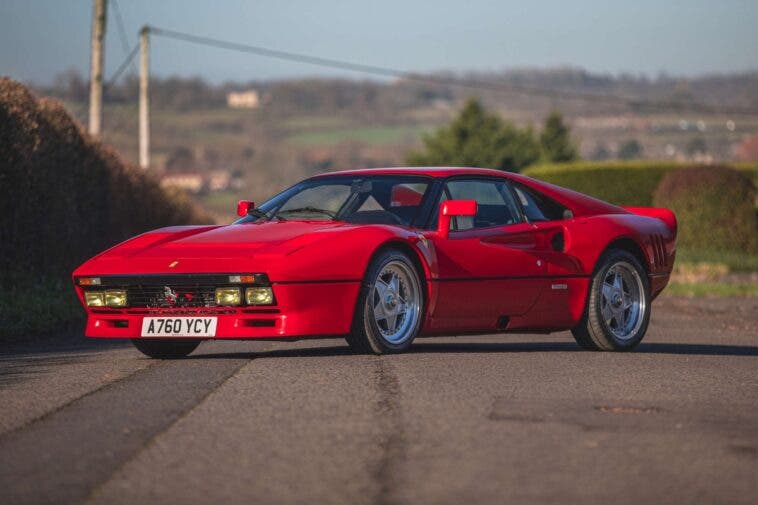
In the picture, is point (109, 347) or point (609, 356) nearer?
point (609, 356)

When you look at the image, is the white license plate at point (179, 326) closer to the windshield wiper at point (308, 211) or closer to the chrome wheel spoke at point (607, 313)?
the windshield wiper at point (308, 211)

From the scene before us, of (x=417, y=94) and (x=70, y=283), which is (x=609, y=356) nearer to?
(x=70, y=283)

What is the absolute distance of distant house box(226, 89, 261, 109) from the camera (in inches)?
5098

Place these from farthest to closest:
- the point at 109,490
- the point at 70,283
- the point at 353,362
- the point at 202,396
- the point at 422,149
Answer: the point at 422,149 < the point at 70,283 < the point at 353,362 < the point at 202,396 < the point at 109,490

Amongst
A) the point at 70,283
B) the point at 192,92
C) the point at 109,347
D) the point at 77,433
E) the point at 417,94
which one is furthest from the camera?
the point at 417,94

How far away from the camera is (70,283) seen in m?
17.3

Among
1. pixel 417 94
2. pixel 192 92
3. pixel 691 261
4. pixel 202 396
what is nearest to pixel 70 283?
pixel 202 396

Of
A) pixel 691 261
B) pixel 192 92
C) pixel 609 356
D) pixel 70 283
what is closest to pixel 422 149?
pixel 192 92

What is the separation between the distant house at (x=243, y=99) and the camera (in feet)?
425

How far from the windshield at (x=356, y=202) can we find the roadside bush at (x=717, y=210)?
24.9 metres

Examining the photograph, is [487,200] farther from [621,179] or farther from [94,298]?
[621,179]

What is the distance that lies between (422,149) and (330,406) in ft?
256

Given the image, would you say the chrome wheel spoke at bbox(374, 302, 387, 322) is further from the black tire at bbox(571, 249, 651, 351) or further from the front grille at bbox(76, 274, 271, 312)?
the black tire at bbox(571, 249, 651, 351)

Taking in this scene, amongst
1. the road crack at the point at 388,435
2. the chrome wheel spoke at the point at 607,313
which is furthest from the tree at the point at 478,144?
the road crack at the point at 388,435
